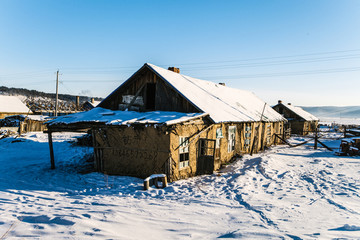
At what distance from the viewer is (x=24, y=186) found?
9242mm

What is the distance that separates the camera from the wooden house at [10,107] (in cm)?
3900

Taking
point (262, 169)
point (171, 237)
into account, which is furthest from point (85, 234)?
point (262, 169)

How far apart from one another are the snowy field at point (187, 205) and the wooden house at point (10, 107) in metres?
33.6

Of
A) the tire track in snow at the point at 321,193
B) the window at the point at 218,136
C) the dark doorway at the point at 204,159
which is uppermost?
the window at the point at 218,136

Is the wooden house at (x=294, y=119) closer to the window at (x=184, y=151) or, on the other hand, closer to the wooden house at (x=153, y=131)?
the wooden house at (x=153, y=131)

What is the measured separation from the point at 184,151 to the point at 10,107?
43611 mm

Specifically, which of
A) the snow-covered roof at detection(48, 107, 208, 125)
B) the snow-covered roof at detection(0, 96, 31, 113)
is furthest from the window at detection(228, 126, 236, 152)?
the snow-covered roof at detection(0, 96, 31, 113)

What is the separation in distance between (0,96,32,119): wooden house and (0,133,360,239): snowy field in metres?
33.6

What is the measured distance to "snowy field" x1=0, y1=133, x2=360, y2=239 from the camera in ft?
17.4

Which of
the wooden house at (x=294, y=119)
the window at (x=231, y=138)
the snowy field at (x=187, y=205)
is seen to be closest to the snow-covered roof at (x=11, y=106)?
the snowy field at (x=187, y=205)

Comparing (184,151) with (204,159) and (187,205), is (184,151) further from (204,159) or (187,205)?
(187,205)

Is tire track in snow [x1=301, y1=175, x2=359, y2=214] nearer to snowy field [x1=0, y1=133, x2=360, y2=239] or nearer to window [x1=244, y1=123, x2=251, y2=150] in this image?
snowy field [x1=0, y1=133, x2=360, y2=239]

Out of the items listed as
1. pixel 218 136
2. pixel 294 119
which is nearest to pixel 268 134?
pixel 218 136

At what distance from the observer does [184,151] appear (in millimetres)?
11055
